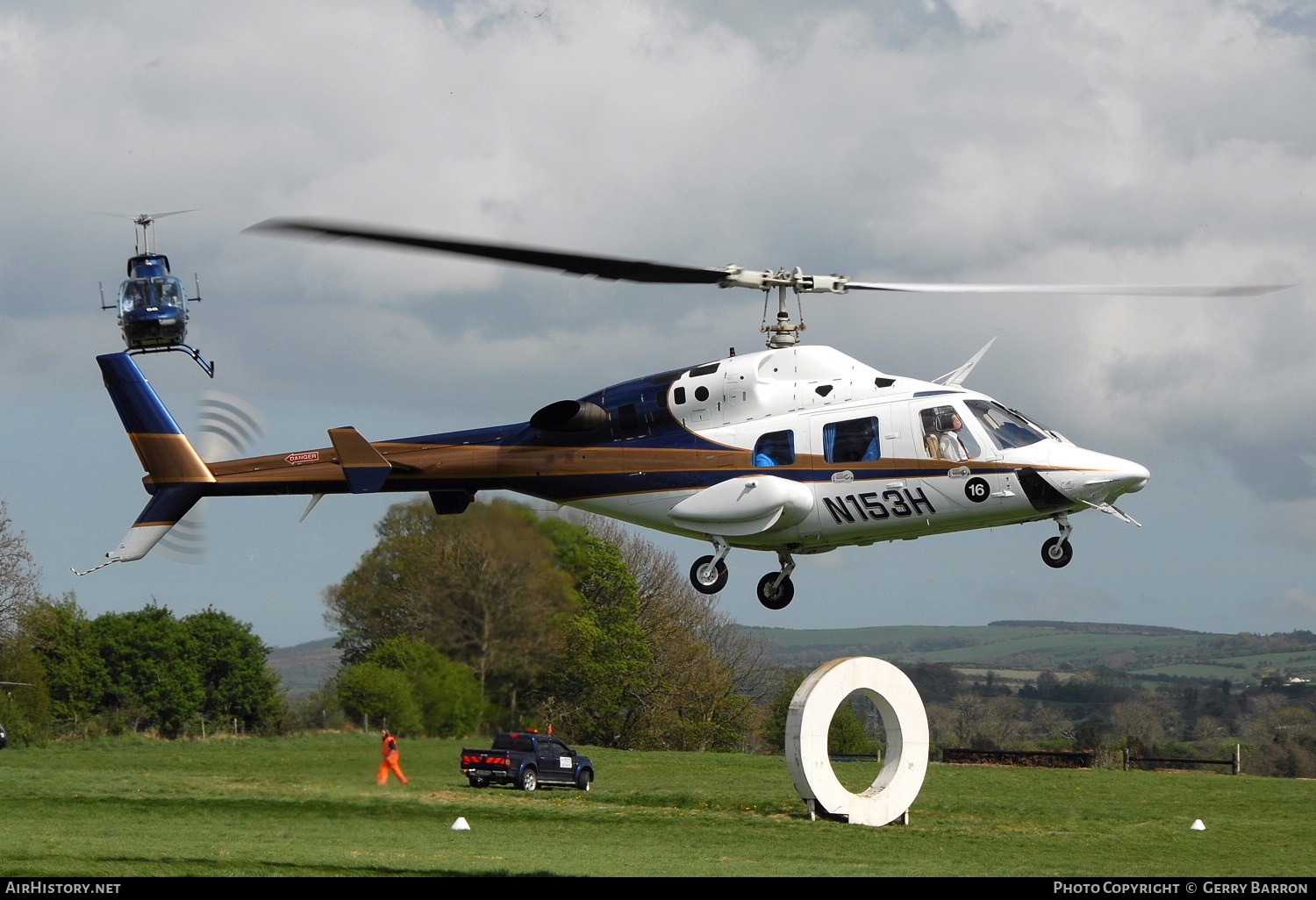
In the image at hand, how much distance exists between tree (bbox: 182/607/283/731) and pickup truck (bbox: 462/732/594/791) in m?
11.9

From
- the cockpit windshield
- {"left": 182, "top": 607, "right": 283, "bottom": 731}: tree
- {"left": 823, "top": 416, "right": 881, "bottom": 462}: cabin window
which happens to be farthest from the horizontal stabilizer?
the cockpit windshield

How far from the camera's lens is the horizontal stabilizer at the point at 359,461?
25484 millimetres

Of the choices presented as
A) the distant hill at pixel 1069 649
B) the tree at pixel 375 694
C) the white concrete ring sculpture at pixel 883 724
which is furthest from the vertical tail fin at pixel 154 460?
the distant hill at pixel 1069 649

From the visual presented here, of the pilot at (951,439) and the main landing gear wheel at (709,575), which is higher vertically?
the pilot at (951,439)

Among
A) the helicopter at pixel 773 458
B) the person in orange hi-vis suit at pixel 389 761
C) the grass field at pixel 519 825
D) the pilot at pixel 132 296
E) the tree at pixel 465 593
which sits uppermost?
the pilot at pixel 132 296

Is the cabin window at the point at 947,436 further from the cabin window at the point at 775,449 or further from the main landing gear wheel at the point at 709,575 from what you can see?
the main landing gear wheel at the point at 709,575

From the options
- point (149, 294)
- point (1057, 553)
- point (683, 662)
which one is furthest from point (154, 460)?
point (683, 662)

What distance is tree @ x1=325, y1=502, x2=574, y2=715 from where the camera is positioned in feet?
70.3

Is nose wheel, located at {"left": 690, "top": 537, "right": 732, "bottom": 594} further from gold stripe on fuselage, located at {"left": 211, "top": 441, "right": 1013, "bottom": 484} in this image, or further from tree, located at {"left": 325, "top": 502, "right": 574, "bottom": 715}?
tree, located at {"left": 325, "top": 502, "right": 574, "bottom": 715}

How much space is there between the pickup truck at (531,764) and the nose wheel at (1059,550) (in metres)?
21.8

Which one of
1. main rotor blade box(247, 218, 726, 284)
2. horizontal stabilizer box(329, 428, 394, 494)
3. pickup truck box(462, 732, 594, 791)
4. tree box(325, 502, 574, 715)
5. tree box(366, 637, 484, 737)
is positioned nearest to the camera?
main rotor blade box(247, 218, 726, 284)

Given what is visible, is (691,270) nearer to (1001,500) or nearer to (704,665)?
(1001,500)

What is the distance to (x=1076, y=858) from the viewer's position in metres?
39.9

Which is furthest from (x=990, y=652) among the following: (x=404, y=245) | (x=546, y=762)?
(x=404, y=245)
